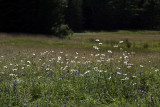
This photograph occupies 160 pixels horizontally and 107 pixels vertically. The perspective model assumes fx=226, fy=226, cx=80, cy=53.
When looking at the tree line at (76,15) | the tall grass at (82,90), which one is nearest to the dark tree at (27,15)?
the tree line at (76,15)

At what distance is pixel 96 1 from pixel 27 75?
196 ft

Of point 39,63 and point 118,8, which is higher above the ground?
point 118,8

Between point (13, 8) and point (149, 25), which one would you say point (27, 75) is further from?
point (149, 25)

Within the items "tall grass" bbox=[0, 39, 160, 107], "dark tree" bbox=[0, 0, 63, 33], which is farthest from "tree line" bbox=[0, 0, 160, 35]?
"tall grass" bbox=[0, 39, 160, 107]

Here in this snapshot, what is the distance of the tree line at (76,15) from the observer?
1201 inches

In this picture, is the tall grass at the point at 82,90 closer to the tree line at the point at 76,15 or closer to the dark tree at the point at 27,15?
the dark tree at the point at 27,15

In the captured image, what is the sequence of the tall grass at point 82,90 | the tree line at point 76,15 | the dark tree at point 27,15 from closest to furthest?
the tall grass at point 82,90
the dark tree at point 27,15
the tree line at point 76,15

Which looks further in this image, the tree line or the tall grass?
the tree line

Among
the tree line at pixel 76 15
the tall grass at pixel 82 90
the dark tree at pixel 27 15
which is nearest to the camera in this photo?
the tall grass at pixel 82 90

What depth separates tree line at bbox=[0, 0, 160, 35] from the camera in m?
30.5

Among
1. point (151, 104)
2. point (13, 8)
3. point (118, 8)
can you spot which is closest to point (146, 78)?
point (151, 104)

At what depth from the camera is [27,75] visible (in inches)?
289

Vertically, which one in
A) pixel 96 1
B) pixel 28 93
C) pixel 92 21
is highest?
pixel 96 1

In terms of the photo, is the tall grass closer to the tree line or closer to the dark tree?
the dark tree
